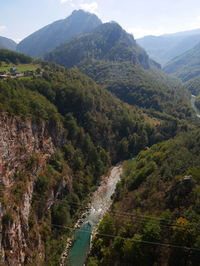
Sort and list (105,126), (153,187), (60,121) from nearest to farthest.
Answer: (153,187) → (60,121) → (105,126)

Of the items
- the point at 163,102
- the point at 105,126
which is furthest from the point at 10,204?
the point at 163,102

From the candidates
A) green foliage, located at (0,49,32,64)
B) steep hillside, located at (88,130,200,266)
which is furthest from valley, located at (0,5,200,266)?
green foliage, located at (0,49,32,64)

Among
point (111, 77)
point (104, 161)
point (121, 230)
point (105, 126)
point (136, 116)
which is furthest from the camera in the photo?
point (111, 77)

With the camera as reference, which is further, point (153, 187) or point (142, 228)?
point (153, 187)

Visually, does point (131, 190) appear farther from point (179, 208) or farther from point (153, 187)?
point (179, 208)

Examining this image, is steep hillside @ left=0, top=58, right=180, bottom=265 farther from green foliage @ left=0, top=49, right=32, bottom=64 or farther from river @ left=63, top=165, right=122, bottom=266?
green foliage @ left=0, top=49, right=32, bottom=64

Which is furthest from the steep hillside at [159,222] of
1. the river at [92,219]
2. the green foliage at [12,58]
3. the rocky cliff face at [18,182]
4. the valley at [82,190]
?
the green foliage at [12,58]
